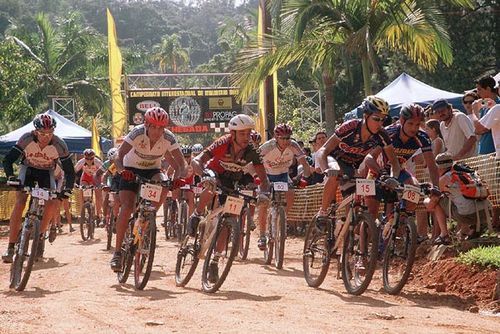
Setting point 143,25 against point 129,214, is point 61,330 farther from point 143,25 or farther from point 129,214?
point 143,25

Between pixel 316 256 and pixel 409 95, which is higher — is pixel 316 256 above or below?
below

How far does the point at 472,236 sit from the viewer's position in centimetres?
1103

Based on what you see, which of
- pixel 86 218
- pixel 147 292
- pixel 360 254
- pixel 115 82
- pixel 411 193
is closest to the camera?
pixel 411 193

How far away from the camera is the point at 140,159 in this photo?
10.2 m

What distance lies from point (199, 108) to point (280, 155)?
67.9 feet

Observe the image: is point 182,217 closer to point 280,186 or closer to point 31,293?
point 280,186

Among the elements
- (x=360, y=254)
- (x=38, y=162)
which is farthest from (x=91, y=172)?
(x=360, y=254)

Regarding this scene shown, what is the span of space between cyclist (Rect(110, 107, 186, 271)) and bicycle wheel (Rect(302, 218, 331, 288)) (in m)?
1.56

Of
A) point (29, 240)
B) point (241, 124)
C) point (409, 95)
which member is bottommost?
point (29, 240)

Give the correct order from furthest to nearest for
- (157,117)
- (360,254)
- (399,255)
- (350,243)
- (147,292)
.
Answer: (157,117), (147,292), (350,243), (360,254), (399,255)

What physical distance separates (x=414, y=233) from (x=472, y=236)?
270 cm

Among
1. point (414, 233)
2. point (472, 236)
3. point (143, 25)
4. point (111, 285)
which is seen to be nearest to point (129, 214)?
point (111, 285)

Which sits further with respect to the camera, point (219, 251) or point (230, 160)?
point (230, 160)

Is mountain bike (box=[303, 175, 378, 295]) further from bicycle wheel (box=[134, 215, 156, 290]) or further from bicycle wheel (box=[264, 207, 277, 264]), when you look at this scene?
bicycle wheel (box=[264, 207, 277, 264])
